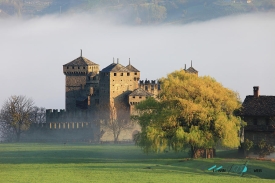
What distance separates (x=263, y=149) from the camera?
90438 millimetres

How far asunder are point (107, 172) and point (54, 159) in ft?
58.0

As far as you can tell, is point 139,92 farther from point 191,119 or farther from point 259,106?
point 191,119

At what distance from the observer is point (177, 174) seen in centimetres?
7381

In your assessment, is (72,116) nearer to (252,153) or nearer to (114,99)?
(114,99)

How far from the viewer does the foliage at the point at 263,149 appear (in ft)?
297

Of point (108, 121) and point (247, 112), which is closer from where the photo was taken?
point (247, 112)

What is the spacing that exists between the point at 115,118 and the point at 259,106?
2174 inches

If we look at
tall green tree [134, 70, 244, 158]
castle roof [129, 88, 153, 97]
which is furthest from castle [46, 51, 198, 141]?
tall green tree [134, 70, 244, 158]

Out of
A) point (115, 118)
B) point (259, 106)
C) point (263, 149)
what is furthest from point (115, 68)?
point (263, 149)

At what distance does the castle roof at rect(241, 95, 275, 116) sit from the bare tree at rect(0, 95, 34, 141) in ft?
182

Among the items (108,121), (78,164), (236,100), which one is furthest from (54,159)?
(108,121)

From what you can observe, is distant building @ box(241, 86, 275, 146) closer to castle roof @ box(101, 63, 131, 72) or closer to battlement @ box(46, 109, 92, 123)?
castle roof @ box(101, 63, 131, 72)

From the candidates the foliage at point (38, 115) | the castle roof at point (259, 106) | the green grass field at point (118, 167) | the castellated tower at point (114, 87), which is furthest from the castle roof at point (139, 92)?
the castle roof at point (259, 106)

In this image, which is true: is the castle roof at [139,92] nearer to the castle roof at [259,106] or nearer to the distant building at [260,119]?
the castle roof at [259,106]
